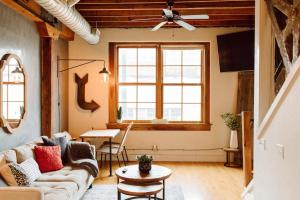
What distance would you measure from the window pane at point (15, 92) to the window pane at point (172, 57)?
11.1ft

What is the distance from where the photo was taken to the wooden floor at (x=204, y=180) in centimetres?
483

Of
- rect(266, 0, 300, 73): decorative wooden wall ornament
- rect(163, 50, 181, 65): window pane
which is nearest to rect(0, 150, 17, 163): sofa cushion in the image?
rect(266, 0, 300, 73): decorative wooden wall ornament

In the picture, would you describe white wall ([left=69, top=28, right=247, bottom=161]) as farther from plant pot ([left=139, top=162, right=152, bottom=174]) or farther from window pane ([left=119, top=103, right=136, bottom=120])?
plant pot ([left=139, top=162, right=152, bottom=174])

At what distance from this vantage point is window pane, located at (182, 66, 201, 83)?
7.31 metres

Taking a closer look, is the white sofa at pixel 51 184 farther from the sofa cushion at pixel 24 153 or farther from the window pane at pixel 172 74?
the window pane at pixel 172 74

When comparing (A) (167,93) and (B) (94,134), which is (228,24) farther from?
(B) (94,134)

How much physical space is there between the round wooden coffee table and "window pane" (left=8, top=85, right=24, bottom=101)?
73.1 inches

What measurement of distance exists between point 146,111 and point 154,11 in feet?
7.42

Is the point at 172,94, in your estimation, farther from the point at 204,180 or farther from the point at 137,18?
the point at 204,180

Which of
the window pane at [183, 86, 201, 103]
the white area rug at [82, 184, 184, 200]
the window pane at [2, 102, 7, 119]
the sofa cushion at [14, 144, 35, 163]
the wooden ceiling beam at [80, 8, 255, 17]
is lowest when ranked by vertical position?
the white area rug at [82, 184, 184, 200]

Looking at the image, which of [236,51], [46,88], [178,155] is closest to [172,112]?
[178,155]

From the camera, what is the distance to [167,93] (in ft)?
24.0

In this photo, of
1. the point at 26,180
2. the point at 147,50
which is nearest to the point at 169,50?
the point at 147,50

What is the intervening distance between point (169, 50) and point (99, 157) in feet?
9.16
